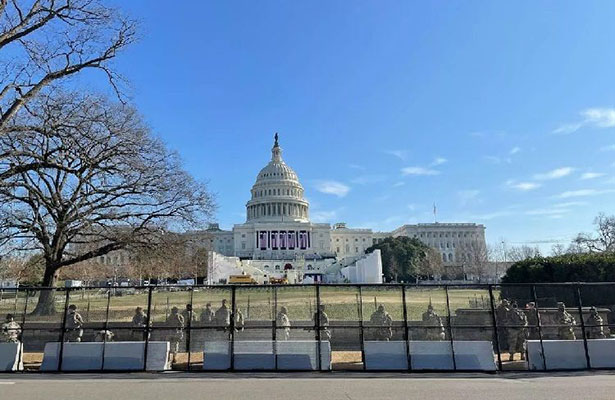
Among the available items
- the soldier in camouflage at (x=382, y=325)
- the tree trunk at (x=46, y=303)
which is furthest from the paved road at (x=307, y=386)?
the tree trunk at (x=46, y=303)

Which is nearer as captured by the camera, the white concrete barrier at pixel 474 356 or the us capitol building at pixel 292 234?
the white concrete barrier at pixel 474 356

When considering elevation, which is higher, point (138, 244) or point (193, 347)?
point (138, 244)

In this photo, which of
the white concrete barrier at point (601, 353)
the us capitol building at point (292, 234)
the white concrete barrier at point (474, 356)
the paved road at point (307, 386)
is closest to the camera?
the paved road at point (307, 386)

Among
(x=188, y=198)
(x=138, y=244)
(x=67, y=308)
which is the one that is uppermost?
(x=188, y=198)

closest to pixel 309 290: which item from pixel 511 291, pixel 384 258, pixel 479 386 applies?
pixel 479 386

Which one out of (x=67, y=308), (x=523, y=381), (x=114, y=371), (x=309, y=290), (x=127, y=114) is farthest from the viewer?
(x=127, y=114)

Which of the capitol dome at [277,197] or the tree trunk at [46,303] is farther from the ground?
the capitol dome at [277,197]

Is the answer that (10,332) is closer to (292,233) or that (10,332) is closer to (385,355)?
(385,355)

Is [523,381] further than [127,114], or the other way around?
[127,114]

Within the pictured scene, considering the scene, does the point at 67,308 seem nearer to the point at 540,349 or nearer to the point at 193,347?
the point at 193,347

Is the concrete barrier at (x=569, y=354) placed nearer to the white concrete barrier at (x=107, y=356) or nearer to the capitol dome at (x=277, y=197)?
the white concrete barrier at (x=107, y=356)

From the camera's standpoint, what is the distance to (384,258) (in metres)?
113

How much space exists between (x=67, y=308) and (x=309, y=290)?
25.8 ft

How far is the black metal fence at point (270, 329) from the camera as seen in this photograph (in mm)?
12680
